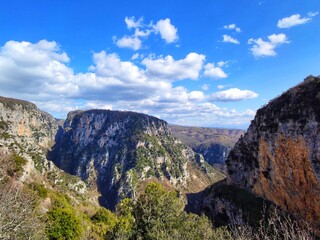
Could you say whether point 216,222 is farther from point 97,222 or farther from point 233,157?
point 97,222

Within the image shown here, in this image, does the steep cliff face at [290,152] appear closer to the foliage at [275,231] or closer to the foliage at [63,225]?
the foliage at [275,231]

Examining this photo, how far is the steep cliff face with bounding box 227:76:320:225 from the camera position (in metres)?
48.8

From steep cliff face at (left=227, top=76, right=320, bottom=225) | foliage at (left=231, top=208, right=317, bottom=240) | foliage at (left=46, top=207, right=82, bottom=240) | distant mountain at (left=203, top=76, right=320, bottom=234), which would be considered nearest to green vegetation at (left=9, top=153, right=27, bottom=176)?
foliage at (left=46, top=207, right=82, bottom=240)

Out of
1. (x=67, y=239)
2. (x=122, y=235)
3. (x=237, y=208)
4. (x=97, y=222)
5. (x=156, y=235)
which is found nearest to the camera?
(x=156, y=235)

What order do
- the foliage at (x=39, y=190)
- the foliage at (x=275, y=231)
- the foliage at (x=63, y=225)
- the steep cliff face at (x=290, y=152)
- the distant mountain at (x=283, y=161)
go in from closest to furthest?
the foliage at (x=275, y=231), the foliage at (x=63, y=225), the steep cliff face at (x=290, y=152), the distant mountain at (x=283, y=161), the foliage at (x=39, y=190)

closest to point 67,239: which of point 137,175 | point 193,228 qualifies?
point 193,228

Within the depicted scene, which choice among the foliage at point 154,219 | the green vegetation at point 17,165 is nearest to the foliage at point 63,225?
the foliage at point 154,219

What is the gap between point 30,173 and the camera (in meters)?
66.3

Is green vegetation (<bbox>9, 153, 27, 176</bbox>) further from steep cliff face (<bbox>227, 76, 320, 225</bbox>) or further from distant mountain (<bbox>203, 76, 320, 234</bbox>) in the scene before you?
steep cliff face (<bbox>227, 76, 320, 225</bbox>)

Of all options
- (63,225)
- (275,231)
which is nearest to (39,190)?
(63,225)

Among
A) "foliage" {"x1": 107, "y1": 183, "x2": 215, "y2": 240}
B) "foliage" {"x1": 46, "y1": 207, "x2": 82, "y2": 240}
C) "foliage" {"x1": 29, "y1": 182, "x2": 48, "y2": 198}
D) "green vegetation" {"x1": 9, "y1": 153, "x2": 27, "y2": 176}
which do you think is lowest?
"foliage" {"x1": 46, "y1": 207, "x2": 82, "y2": 240}

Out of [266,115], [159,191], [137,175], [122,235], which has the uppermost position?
[266,115]

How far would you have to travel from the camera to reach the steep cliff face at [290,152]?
48812 mm

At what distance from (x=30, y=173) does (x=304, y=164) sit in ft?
178
